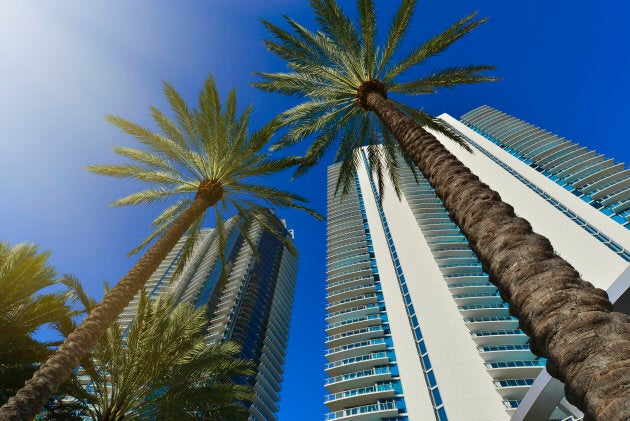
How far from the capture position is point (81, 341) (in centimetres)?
721

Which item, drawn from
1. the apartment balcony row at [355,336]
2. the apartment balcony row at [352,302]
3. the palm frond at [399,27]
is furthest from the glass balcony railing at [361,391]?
the palm frond at [399,27]

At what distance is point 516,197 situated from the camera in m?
59.6

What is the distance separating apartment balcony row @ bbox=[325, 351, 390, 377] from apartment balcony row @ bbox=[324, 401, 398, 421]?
Answer: 4.88m

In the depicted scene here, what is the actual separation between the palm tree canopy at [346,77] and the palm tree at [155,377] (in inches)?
296

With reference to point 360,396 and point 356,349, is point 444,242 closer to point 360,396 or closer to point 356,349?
point 356,349

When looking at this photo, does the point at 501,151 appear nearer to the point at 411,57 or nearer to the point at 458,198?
the point at 411,57

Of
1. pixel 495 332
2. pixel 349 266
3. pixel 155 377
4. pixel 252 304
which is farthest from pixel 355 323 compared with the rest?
pixel 155 377

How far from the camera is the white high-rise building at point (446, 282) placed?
35.8 metres

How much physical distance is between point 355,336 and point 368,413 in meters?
11.3

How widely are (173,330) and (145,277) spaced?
12.9ft

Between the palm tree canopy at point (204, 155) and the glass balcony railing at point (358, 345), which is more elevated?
the glass balcony railing at point (358, 345)

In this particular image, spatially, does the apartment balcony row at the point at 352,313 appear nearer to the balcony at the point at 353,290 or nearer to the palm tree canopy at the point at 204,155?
the balcony at the point at 353,290

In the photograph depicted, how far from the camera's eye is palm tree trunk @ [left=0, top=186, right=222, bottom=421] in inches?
233

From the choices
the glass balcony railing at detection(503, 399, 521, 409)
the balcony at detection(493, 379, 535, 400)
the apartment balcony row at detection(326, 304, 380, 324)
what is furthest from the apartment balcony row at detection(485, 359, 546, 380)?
the apartment balcony row at detection(326, 304, 380, 324)
